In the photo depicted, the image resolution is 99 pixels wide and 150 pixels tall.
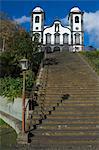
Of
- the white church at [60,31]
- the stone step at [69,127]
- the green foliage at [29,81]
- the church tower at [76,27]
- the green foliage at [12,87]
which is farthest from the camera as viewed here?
the church tower at [76,27]

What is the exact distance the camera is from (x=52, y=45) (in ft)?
239

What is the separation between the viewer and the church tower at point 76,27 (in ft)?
241

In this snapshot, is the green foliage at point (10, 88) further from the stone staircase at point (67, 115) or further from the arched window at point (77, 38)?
the arched window at point (77, 38)

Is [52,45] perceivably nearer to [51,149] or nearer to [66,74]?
[66,74]

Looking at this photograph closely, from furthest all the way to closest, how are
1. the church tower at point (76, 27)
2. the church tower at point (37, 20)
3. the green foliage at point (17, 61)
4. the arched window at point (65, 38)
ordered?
the church tower at point (37, 20)
the arched window at point (65, 38)
the church tower at point (76, 27)
the green foliage at point (17, 61)

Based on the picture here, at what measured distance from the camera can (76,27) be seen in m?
76.2

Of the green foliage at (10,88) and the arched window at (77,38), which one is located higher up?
the arched window at (77,38)

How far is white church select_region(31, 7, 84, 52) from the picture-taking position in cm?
7319

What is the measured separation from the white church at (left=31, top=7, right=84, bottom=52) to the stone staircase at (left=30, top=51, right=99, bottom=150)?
49110 millimetres

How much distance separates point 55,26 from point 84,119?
61761 mm

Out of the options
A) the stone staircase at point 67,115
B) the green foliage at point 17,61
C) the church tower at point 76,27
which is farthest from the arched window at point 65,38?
the stone staircase at point 67,115

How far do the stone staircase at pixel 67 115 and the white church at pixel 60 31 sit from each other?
49110mm

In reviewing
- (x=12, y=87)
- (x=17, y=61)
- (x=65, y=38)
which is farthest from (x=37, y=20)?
(x=12, y=87)

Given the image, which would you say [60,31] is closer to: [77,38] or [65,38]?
[65,38]
